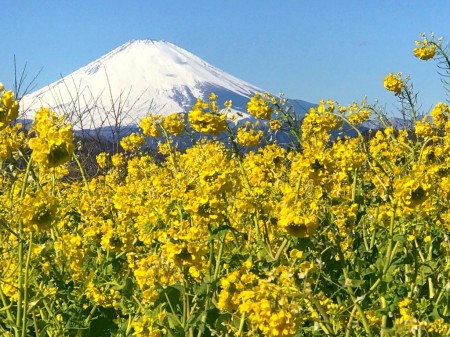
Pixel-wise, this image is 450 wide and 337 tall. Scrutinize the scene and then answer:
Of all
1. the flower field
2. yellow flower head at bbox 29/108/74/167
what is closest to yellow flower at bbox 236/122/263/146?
the flower field

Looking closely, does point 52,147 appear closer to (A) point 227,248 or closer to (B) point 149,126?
(A) point 227,248

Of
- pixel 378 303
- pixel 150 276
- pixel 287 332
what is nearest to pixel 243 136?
pixel 378 303

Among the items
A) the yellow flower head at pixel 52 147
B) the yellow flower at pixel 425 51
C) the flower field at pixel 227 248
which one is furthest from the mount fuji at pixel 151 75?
the yellow flower head at pixel 52 147

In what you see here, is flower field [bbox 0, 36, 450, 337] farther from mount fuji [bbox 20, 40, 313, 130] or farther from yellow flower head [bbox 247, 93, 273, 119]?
mount fuji [bbox 20, 40, 313, 130]

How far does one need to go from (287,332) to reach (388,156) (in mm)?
3822

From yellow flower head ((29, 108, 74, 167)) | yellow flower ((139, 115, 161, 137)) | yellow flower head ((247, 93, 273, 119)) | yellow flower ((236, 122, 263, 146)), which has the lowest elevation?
yellow flower head ((29, 108, 74, 167))

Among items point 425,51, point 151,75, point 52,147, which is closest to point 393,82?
point 425,51

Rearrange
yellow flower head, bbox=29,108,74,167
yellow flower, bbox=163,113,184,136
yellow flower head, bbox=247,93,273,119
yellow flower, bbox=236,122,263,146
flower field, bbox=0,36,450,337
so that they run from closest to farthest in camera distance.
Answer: yellow flower head, bbox=29,108,74,167
flower field, bbox=0,36,450,337
yellow flower head, bbox=247,93,273,119
yellow flower, bbox=236,122,263,146
yellow flower, bbox=163,113,184,136

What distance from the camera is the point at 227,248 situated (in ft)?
12.3

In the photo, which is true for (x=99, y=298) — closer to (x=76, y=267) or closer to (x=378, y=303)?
(x=76, y=267)

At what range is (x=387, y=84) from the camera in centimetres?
745

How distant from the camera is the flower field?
2707mm

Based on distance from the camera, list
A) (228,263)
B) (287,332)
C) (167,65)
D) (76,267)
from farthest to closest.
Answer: (167,65) → (76,267) → (228,263) → (287,332)

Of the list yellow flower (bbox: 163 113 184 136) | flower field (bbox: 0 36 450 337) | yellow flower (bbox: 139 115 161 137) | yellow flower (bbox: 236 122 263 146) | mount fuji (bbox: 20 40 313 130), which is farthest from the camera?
mount fuji (bbox: 20 40 313 130)
